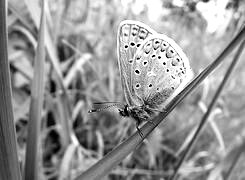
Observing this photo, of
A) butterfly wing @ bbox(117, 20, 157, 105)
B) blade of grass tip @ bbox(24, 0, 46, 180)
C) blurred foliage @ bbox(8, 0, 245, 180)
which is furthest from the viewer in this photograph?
blurred foliage @ bbox(8, 0, 245, 180)

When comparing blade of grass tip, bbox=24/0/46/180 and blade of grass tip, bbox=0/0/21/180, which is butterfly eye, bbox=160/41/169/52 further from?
blade of grass tip, bbox=0/0/21/180

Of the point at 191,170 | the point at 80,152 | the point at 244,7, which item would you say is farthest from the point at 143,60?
the point at 191,170

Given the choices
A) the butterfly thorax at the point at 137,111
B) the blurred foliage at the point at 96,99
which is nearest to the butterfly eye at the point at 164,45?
the butterfly thorax at the point at 137,111

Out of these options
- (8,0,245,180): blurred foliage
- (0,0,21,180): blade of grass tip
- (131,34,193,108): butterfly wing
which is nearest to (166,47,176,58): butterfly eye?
(131,34,193,108): butterfly wing

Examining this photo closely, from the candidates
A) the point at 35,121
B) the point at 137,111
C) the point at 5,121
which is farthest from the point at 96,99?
the point at 5,121

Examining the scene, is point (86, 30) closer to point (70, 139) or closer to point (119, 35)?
point (70, 139)
